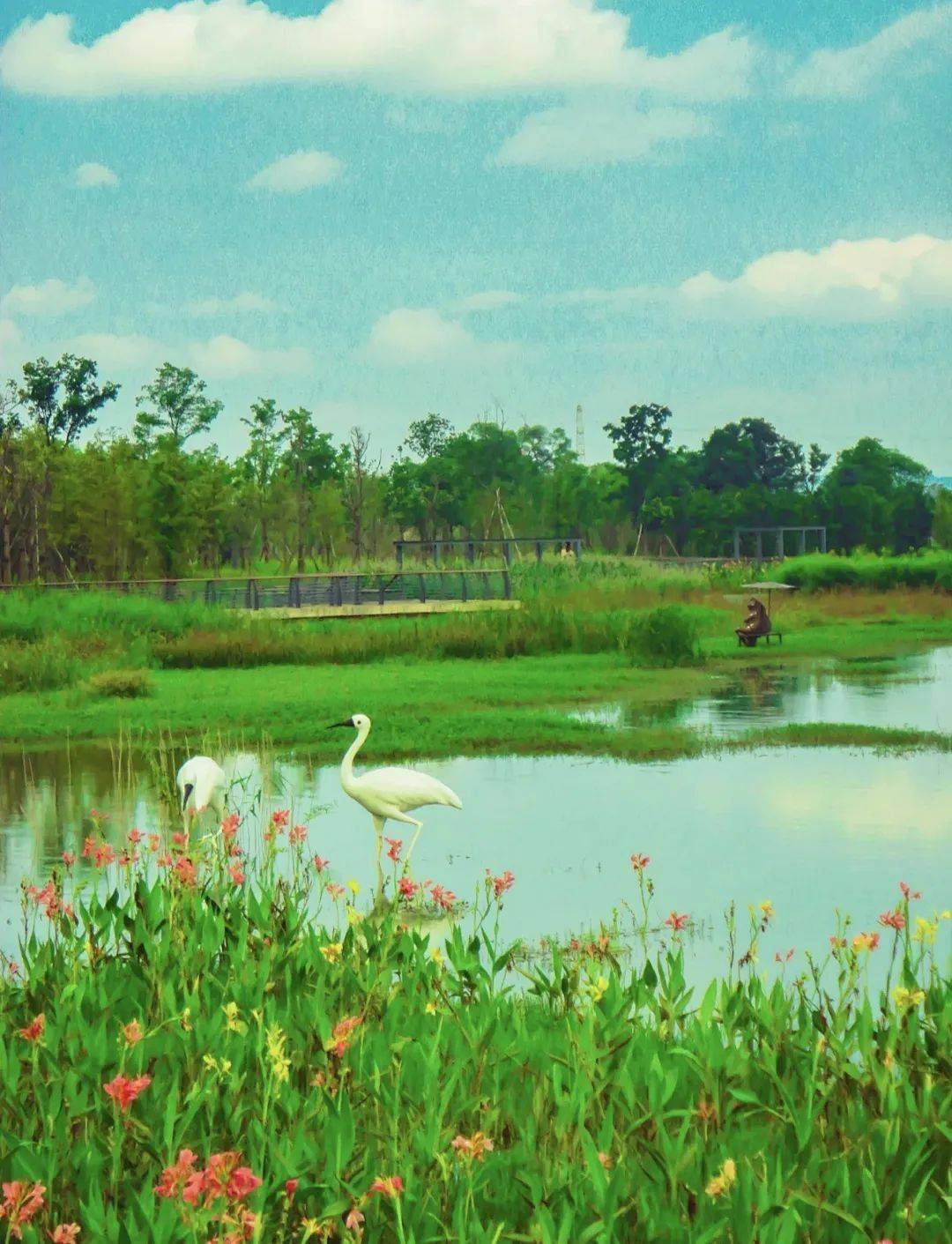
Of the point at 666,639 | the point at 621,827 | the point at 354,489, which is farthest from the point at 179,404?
the point at 621,827

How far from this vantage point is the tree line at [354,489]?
12.7 meters

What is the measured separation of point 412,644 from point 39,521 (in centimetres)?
281

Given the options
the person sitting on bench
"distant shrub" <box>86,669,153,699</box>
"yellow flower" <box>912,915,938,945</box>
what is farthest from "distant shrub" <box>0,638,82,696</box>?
"yellow flower" <box>912,915,938,945</box>

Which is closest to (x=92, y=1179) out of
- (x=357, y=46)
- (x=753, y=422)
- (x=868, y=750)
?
(x=868, y=750)

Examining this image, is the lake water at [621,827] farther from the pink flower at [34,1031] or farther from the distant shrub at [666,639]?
the distant shrub at [666,639]

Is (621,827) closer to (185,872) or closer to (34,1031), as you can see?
(185,872)

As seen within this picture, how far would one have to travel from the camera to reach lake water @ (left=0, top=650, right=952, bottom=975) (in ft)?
17.7

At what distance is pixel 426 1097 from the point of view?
2682 millimetres

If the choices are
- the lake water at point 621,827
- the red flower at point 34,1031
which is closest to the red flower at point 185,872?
the red flower at point 34,1031

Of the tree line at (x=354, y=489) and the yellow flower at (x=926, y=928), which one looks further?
the tree line at (x=354, y=489)

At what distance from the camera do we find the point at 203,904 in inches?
148

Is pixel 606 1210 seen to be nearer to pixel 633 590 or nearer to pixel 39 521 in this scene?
pixel 39 521

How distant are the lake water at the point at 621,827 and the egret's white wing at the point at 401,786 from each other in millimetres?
346

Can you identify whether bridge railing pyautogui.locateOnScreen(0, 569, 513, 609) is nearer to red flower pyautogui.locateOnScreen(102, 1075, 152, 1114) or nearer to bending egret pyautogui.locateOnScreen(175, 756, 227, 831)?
bending egret pyautogui.locateOnScreen(175, 756, 227, 831)
